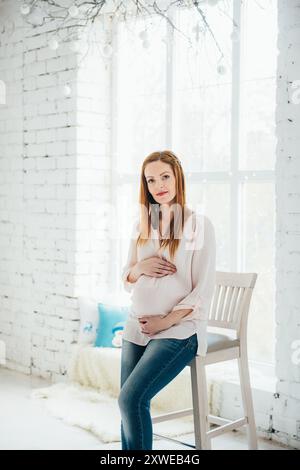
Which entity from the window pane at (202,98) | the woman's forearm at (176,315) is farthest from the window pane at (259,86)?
the woman's forearm at (176,315)

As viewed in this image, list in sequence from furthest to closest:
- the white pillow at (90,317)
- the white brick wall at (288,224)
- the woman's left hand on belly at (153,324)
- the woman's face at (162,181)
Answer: the white pillow at (90,317)
the white brick wall at (288,224)
the woman's face at (162,181)
the woman's left hand on belly at (153,324)

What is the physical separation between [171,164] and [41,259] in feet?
6.73

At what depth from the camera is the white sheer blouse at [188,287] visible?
260 centimetres

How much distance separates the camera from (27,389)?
421 centimetres

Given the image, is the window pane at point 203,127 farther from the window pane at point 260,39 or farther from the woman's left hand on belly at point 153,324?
the woman's left hand on belly at point 153,324

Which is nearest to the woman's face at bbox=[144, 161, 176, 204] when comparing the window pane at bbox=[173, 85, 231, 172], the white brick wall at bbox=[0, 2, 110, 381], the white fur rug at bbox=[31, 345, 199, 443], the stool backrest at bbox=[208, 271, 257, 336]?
the stool backrest at bbox=[208, 271, 257, 336]

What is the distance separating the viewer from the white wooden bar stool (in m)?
2.72

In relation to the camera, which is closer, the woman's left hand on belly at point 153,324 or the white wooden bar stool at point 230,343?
the woman's left hand on belly at point 153,324

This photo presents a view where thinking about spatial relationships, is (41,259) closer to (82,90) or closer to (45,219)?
(45,219)

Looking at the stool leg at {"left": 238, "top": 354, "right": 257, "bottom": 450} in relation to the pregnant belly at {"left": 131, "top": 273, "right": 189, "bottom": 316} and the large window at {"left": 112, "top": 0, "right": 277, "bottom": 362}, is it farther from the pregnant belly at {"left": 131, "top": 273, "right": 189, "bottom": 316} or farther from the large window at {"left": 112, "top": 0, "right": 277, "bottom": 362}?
the large window at {"left": 112, "top": 0, "right": 277, "bottom": 362}

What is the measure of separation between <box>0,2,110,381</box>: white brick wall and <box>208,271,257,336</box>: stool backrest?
1.47 meters

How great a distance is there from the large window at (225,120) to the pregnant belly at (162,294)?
1.11m

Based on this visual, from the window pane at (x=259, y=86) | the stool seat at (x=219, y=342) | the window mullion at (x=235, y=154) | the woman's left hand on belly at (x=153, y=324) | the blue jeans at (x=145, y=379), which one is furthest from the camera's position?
the window mullion at (x=235, y=154)

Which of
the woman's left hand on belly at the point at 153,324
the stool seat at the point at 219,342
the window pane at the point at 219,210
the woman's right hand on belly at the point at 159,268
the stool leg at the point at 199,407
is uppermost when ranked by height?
the window pane at the point at 219,210
